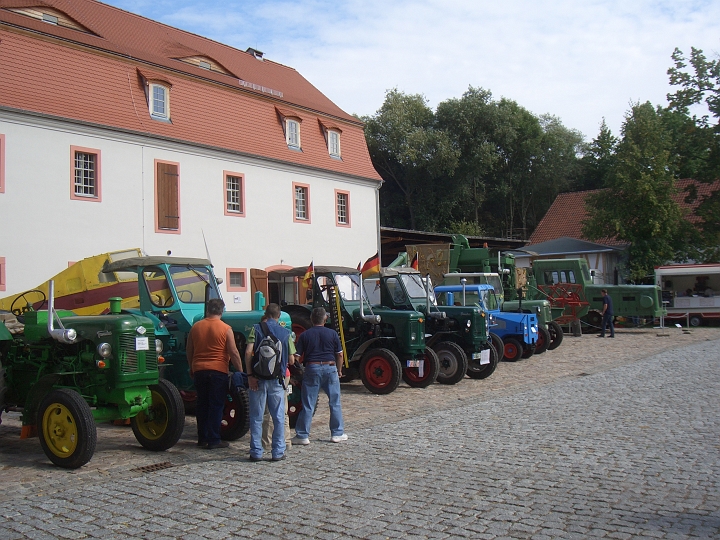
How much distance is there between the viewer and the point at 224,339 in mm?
8211

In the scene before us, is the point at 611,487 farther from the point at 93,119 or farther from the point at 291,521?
the point at 93,119

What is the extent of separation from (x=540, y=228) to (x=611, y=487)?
4139 centimetres

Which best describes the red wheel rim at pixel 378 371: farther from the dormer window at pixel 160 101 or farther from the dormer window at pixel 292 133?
the dormer window at pixel 292 133

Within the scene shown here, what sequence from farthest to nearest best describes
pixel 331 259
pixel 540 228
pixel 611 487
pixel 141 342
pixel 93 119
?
pixel 540 228, pixel 331 259, pixel 93 119, pixel 141 342, pixel 611 487

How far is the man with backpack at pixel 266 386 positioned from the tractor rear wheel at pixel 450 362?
6.60m

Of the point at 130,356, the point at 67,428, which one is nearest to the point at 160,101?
the point at 130,356

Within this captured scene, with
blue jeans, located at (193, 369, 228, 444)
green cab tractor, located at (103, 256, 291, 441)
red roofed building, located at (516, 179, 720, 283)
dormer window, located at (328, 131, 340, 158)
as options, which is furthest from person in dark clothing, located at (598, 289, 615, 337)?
blue jeans, located at (193, 369, 228, 444)

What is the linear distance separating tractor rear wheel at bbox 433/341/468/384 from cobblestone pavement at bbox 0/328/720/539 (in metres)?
2.47

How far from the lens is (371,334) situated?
13.5m

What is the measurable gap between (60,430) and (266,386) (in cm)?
214

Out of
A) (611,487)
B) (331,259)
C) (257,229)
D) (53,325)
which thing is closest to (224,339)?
(53,325)

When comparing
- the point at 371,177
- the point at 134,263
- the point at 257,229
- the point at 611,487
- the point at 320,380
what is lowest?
the point at 611,487

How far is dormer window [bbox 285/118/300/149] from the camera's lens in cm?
2769

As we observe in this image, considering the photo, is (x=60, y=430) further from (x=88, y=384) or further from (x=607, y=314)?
(x=607, y=314)
